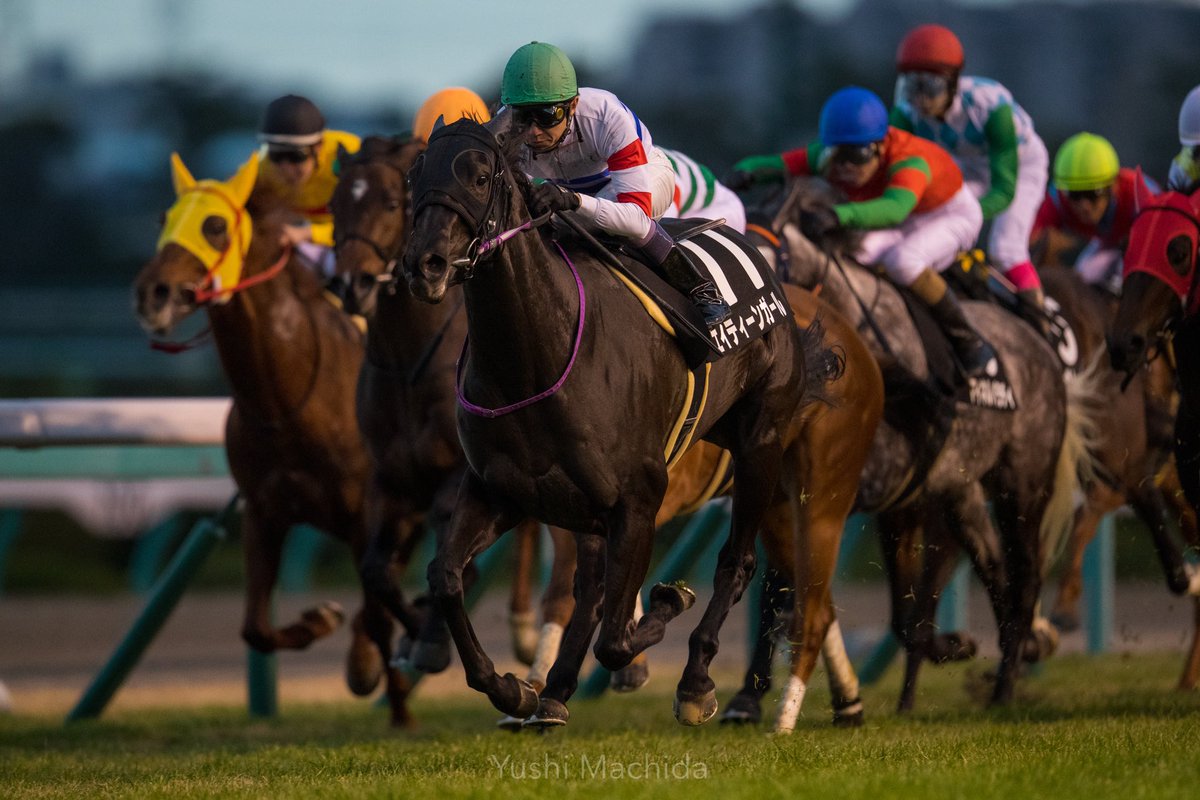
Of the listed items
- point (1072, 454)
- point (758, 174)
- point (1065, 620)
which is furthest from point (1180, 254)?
point (1065, 620)

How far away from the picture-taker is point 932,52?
789 centimetres

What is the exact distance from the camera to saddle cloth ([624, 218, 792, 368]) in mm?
5254

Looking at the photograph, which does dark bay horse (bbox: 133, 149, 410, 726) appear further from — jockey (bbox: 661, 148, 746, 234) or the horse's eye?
the horse's eye

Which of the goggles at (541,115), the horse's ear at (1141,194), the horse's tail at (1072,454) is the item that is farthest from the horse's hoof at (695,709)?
the horse's tail at (1072,454)

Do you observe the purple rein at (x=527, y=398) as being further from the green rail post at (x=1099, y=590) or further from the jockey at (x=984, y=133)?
the green rail post at (x=1099, y=590)

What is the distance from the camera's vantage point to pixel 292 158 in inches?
307

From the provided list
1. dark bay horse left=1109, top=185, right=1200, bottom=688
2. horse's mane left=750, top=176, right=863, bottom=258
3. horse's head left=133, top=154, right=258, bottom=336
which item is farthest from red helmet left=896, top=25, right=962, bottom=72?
horse's head left=133, top=154, right=258, bottom=336

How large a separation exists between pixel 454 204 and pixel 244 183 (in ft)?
10.3

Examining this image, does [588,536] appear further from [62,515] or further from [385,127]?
[385,127]

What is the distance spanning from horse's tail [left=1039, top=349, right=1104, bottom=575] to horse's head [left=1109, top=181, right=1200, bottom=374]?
1677 millimetres

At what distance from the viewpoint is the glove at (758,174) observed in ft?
24.2

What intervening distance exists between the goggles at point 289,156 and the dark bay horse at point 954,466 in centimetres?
193

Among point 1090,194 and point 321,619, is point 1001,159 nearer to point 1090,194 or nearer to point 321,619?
point 1090,194

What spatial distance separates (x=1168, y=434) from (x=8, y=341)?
13.7m
